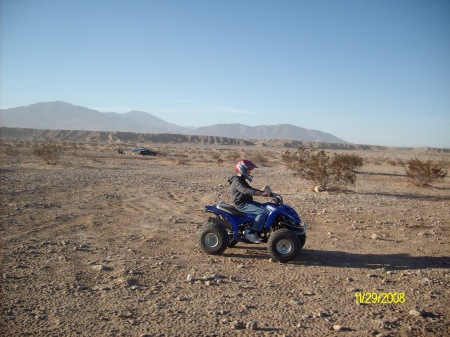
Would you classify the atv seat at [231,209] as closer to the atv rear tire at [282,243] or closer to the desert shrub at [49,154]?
the atv rear tire at [282,243]

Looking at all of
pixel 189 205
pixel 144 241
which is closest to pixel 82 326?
pixel 144 241

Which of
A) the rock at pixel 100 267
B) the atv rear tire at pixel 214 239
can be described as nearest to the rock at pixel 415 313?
the atv rear tire at pixel 214 239

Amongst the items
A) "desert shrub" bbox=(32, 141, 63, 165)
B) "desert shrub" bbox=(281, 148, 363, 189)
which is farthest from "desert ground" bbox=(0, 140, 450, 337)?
"desert shrub" bbox=(32, 141, 63, 165)

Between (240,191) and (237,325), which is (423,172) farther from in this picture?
(237,325)

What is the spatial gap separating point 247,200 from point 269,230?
0.77 meters

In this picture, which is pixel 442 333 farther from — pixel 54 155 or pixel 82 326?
pixel 54 155

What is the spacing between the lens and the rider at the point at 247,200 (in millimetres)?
6961

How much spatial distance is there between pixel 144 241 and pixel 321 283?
414 centimetres

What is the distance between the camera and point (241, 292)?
17.8ft

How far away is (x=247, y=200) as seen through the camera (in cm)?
719
